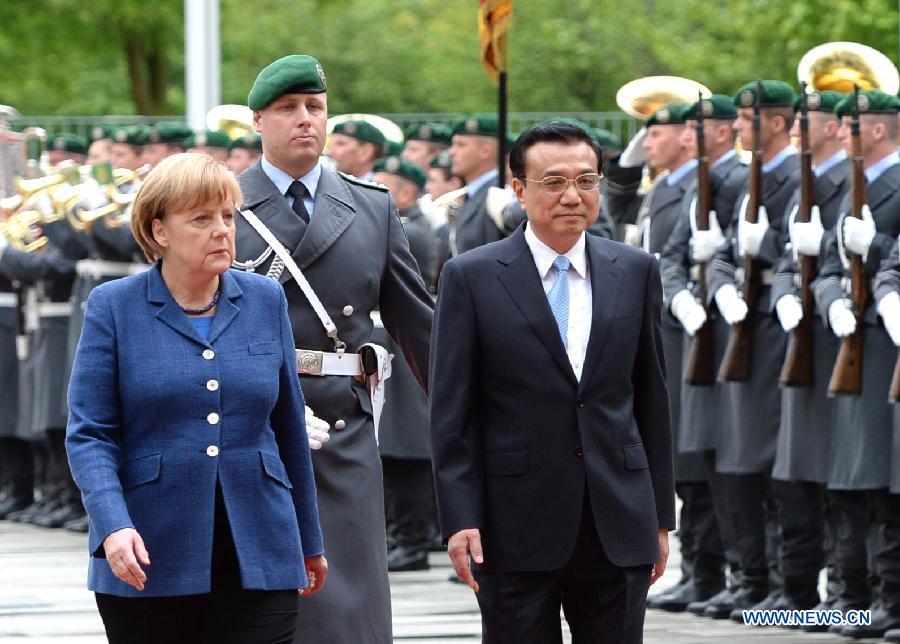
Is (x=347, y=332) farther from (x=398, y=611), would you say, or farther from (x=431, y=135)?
(x=431, y=135)

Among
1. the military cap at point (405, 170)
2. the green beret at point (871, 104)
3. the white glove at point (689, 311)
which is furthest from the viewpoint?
the military cap at point (405, 170)

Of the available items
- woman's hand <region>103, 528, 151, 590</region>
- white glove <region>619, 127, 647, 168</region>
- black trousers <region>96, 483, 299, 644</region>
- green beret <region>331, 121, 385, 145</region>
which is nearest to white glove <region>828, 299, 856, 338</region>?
white glove <region>619, 127, 647, 168</region>

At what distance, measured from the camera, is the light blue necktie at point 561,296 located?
18.5 ft

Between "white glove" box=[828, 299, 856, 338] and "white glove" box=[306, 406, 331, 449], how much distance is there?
3.33 meters

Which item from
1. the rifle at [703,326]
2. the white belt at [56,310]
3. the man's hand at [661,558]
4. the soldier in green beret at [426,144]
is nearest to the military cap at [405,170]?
the soldier in green beret at [426,144]

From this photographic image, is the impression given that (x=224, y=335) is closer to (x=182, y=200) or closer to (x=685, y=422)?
(x=182, y=200)

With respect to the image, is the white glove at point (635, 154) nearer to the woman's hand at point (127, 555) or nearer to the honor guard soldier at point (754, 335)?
the honor guard soldier at point (754, 335)

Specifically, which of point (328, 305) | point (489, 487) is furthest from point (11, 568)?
point (489, 487)

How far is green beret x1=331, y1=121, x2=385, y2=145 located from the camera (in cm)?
1272

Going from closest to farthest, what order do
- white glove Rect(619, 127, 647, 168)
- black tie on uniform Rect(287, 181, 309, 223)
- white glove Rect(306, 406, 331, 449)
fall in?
1. white glove Rect(306, 406, 331, 449)
2. black tie on uniform Rect(287, 181, 309, 223)
3. white glove Rect(619, 127, 647, 168)

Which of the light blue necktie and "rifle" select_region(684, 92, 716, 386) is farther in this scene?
"rifle" select_region(684, 92, 716, 386)

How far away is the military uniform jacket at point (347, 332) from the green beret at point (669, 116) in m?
4.10

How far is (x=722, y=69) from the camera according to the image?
28312 mm

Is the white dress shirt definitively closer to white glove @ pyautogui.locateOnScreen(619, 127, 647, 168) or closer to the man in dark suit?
the man in dark suit
